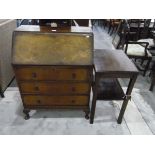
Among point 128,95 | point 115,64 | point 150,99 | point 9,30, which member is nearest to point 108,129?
point 128,95

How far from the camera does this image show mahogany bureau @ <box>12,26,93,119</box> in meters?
1.72

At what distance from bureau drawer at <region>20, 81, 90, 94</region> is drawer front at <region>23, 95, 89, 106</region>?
2.9 inches

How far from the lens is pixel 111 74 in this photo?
1.73 m

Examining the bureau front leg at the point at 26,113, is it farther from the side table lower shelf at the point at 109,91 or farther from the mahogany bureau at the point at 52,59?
the side table lower shelf at the point at 109,91

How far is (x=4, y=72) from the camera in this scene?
2.56m

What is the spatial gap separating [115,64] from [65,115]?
0.91 m

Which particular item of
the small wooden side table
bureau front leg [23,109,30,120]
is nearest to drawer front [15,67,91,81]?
the small wooden side table

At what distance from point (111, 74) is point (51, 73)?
59 cm

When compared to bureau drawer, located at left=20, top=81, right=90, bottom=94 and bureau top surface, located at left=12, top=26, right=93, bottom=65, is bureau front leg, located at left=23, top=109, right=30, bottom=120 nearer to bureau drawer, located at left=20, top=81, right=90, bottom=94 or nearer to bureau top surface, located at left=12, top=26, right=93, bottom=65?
bureau drawer, located at left=20, top=81, right=90, bottom=94

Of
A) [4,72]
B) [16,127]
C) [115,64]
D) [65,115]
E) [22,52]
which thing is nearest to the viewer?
[22,52]

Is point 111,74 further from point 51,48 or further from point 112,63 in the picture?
point 51,48

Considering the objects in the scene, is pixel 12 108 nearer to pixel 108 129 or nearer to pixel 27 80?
pixel 27 80

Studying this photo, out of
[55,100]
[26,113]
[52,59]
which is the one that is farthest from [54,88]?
[26,113]

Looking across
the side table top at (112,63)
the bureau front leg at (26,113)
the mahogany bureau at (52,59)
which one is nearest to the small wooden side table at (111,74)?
the side table top at (112,63)
